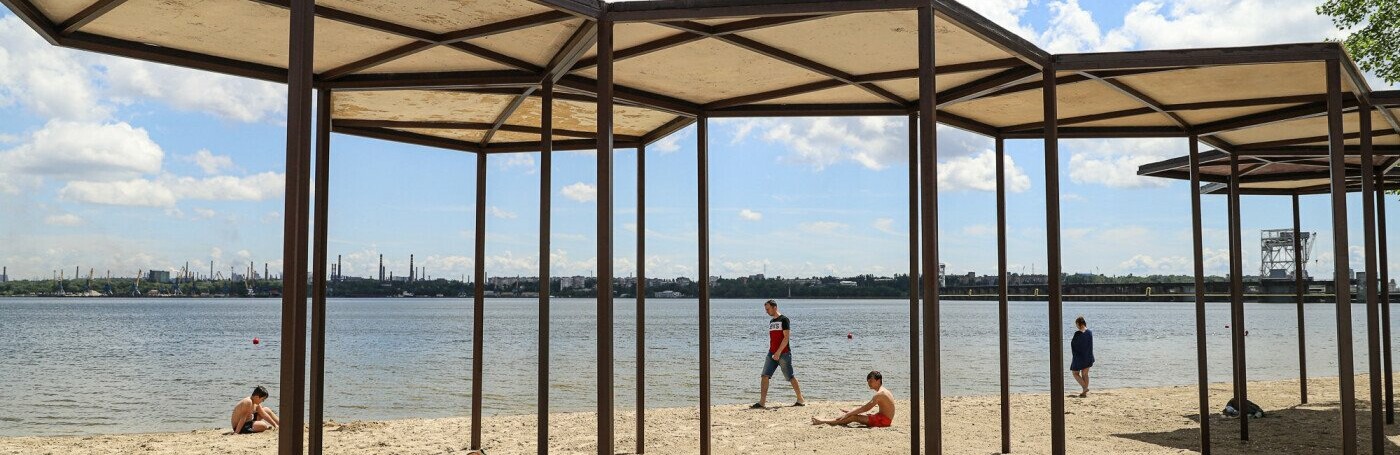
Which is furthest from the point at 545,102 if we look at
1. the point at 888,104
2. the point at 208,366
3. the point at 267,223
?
the point at 267,223

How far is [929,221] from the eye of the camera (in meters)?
6.12

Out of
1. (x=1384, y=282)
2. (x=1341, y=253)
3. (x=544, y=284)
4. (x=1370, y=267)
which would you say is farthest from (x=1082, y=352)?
(x=544, y=284)

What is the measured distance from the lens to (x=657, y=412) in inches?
645

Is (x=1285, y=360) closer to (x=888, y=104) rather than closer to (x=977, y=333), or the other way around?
(x=977, y=333)

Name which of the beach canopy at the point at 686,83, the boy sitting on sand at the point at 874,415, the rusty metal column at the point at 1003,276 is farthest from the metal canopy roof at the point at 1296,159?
the boy sitting on sand at the point at 874,415

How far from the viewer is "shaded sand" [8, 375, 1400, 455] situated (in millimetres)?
12016

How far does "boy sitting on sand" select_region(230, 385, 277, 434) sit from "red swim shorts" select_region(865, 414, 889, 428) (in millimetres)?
9018

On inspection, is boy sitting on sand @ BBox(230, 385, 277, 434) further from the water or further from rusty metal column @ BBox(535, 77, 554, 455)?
the water

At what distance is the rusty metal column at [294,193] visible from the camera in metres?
5.10

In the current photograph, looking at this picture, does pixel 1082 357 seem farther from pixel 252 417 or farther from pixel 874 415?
pixel 252 417

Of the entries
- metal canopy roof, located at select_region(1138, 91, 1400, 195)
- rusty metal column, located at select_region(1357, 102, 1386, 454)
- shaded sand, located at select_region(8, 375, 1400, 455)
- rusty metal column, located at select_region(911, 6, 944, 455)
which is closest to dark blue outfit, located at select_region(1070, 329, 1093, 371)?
shaded sand, located at select_region(8, 375, 1400, 455)

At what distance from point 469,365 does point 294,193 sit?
1865 inches

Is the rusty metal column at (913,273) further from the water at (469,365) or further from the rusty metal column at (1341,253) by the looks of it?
the water at (469,365)

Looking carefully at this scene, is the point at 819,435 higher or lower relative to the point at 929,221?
lower
